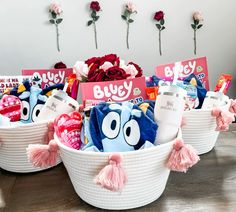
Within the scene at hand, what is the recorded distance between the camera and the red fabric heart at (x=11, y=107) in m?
0.78

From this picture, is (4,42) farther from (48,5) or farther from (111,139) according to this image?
(111,139)

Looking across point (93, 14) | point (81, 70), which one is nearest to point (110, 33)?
point (93, 14)

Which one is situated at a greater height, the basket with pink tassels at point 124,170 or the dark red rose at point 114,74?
the dark red rose at point 114,74

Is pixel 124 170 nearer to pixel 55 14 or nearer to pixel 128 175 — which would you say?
pixel 128 175

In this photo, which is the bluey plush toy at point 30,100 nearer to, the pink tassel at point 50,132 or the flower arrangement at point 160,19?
the pink tassel at point 50,132

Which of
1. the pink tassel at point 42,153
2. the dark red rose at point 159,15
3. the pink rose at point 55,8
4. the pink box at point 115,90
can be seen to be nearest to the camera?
the pink tassel at point 42,153

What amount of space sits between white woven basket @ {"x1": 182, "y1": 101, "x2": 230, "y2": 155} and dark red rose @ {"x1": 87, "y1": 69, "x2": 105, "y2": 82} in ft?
0.76

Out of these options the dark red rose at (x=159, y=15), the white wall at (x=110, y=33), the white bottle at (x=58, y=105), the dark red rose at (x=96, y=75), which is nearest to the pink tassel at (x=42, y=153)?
the white bottle at (x=58, y=105)

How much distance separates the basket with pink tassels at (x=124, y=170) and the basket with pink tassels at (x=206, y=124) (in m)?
0.16

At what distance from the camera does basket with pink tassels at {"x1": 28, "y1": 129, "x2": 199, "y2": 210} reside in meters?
0.52

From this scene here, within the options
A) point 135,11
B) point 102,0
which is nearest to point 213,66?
point 135,11

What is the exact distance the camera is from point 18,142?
0.71 metres

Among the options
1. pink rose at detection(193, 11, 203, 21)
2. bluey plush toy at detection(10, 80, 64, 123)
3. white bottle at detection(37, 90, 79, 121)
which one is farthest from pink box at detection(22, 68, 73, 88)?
pink rose at detection(193, 11, 203, 21)

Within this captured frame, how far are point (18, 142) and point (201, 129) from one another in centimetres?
47
